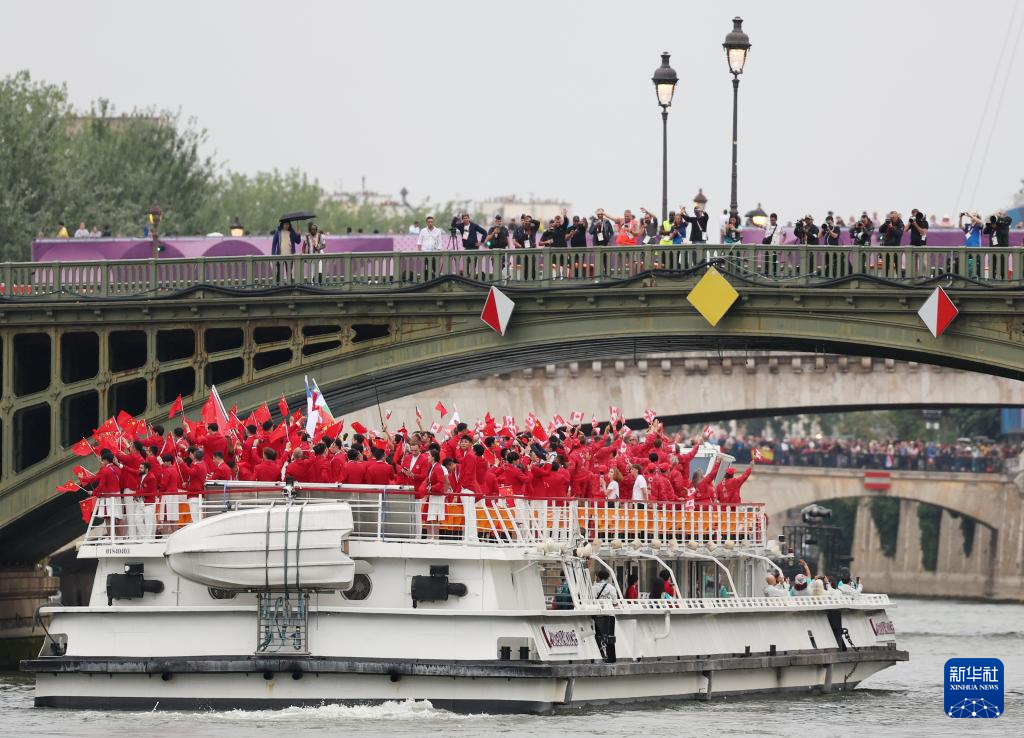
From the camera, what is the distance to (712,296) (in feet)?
183

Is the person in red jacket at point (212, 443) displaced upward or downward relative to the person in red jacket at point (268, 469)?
upward

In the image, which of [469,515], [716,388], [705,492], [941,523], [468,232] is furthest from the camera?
[941,523]

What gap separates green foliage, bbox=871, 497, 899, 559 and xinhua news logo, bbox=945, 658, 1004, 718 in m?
81.3

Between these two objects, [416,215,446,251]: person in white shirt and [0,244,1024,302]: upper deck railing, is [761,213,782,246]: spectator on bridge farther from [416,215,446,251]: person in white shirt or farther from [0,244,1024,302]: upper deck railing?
[416,215,446,251]: person in white shirt

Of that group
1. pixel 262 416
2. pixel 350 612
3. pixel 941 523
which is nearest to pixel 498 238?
pixel 262 416

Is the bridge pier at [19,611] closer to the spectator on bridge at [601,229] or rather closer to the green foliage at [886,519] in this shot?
the spectator on bridge at [601,229]

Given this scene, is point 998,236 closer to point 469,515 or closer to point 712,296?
point 712,296

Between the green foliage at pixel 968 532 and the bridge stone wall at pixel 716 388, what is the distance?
3796 cm

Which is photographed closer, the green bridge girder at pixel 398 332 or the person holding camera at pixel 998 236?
the person holding camera at pixel 998 236

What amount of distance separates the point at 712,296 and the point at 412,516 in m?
13.1

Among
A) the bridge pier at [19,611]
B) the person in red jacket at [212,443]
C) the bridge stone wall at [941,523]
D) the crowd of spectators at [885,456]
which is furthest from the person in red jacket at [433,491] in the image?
the crowd of spectators at [885,456]

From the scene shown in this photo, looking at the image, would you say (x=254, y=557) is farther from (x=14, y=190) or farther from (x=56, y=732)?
(x=14, y=190)

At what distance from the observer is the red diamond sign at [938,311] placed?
2112 inches

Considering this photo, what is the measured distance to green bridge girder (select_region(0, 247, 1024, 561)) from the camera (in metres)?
54.8
